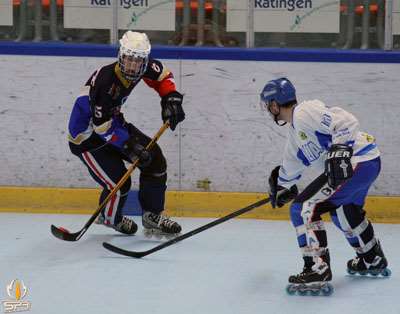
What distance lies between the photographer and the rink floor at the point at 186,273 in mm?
3711

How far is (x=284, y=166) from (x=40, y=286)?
1.23m

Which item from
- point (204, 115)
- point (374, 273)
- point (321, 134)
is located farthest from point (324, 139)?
point (204, 115)

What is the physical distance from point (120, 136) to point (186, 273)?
1015mm

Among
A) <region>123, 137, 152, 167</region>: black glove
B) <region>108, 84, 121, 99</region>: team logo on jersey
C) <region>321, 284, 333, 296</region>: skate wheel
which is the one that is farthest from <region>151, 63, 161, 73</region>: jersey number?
<region>321, 284, 333, 296</region>: skate wheel

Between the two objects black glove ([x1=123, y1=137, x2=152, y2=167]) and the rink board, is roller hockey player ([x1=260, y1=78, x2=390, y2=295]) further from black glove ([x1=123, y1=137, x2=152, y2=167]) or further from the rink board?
the rink board

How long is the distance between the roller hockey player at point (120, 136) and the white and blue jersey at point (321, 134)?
1.12 m

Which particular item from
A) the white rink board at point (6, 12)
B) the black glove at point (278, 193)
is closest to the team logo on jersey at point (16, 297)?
the black glove at point (278, 193)

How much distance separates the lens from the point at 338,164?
3707mm

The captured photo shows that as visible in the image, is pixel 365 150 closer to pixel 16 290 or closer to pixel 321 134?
pixel 321 134

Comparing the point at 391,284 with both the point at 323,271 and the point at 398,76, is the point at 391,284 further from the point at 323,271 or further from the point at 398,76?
the point at 398,76

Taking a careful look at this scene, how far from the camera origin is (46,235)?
516 centimetres

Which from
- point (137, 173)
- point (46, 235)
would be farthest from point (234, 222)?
point (46, 235)

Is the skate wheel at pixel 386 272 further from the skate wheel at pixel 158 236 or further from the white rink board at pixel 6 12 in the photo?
the white rink board at pixel 6 12

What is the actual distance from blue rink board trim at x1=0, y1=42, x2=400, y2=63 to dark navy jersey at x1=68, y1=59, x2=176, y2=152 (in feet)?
2.16
